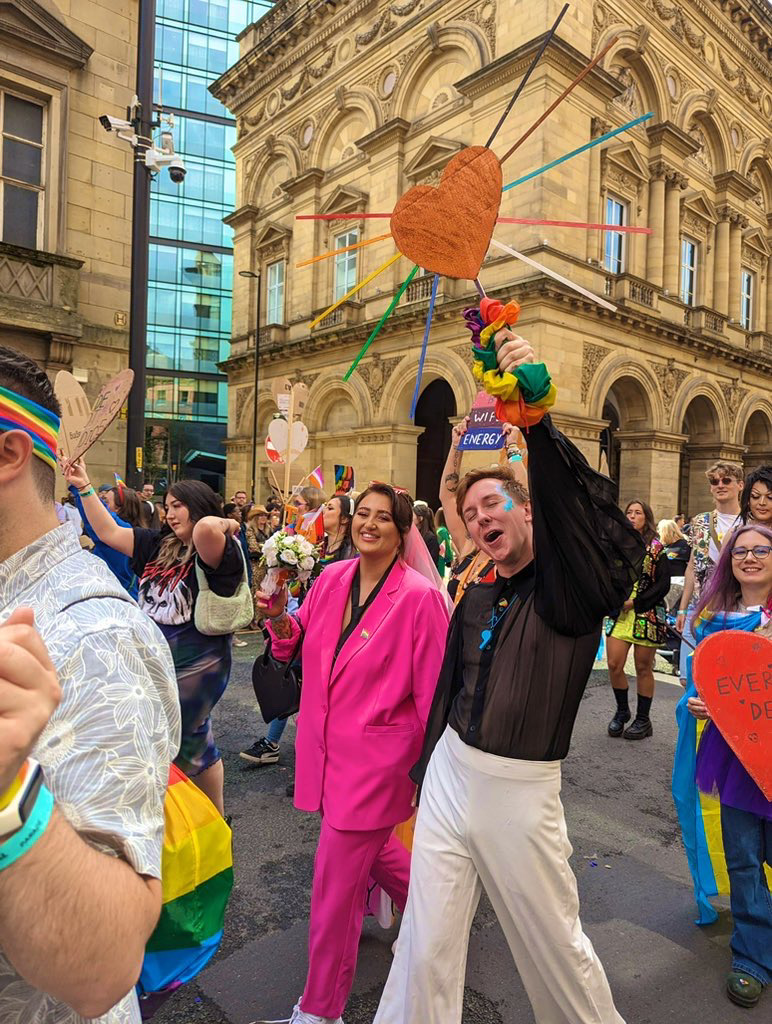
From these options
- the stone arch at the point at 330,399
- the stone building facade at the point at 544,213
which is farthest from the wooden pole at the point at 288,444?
the stone arch at the point at 330,399

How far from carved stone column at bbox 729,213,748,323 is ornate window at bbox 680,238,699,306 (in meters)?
1.72

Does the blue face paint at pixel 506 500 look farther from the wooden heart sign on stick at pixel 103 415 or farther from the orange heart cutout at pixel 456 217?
the wooden heart sign on stick at pixel 103 415

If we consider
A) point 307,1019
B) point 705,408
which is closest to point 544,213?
point 705,408

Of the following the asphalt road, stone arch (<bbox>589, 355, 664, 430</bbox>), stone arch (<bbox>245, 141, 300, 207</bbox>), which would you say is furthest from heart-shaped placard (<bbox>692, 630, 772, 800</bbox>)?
stone arch (<bbox>245, 141, 300, 207</bbox>)

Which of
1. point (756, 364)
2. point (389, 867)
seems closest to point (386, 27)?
point (756, 364)

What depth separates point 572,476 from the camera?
1959 millimetres

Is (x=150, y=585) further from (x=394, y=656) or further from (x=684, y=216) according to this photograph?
(x=684, y=216)

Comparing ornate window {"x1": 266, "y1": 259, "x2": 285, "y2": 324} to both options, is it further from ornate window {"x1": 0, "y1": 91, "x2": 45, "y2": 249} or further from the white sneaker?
the white sneaker

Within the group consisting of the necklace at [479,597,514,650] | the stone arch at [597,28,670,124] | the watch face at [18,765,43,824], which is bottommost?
the necklace at [479,597,514,650]

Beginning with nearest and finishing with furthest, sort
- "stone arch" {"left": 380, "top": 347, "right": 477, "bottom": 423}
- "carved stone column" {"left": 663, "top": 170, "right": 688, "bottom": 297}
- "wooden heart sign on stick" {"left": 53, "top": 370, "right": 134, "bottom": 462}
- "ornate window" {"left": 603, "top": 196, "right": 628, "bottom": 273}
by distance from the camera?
"wooden heart sign on stick" {"left": 53, "top": 370, "right": 134, "bottom": 462} < "stone arch" {"left": 380, "top": 347, "right": 477, "bottom": 423} < "ornate window" {"left": 603, "top": 196, "right": 628, "bottom": 273} < "carved stone column" {"left": 663, "top": 170, "right": 688, "bottom": 297}

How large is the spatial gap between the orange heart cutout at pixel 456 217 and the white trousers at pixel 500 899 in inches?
62.0

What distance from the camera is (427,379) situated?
21.8 m

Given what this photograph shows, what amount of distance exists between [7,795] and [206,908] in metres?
0.96

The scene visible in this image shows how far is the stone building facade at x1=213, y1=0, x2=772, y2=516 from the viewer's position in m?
17.1
